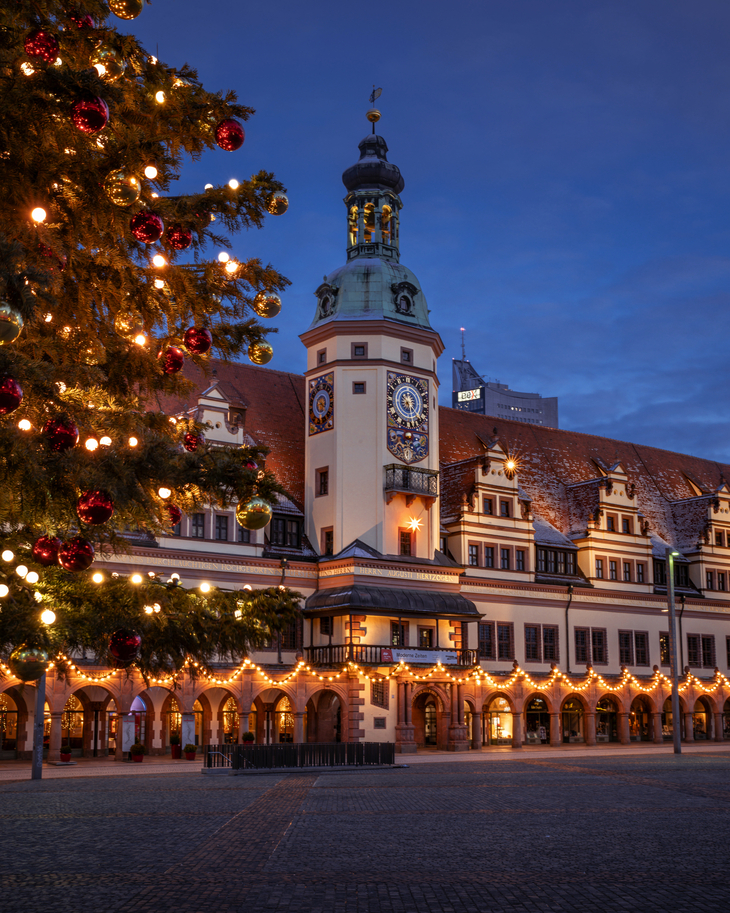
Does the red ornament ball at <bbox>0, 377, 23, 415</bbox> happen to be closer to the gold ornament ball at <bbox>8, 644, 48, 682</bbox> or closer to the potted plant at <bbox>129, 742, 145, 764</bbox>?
the gold ornament ball at <bbox>8, 644, 48, 682</bbox>

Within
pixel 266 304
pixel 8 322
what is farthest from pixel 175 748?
pixel 8 322

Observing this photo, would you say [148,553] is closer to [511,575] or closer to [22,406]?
[511,575]

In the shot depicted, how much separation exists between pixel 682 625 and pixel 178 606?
2168 inches

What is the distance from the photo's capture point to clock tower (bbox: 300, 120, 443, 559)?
156 ft

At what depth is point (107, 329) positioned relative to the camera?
31.2ft

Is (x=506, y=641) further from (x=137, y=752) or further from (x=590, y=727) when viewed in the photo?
(x=137, y=752)

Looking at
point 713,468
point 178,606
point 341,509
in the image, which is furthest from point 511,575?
point 178,606

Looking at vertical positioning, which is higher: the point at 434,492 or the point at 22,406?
the point at 434,492

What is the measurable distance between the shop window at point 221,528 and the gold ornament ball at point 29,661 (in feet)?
118

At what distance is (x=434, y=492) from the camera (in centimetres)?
4884

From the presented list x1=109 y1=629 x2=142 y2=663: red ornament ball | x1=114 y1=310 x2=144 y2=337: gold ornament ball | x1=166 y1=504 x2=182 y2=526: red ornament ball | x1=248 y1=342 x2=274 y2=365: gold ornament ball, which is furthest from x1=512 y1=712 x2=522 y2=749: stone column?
x1=114 y1=310 x2=144 y2=337: gold ornament ball

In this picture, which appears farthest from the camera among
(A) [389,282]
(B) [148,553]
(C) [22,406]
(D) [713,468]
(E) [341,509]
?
(D) [713,468]

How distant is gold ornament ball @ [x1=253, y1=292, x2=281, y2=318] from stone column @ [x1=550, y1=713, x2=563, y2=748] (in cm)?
4561

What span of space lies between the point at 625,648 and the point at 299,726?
21407 millimetres
